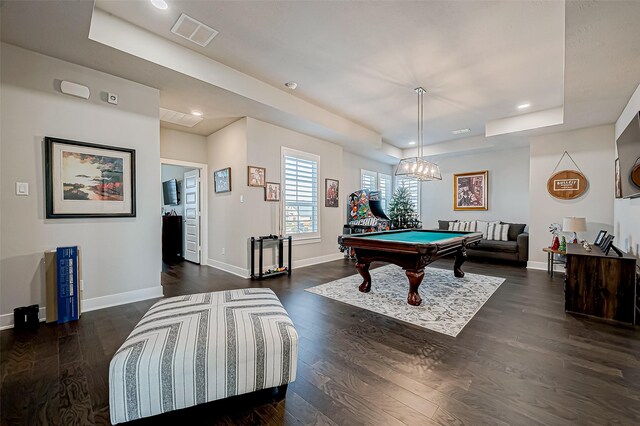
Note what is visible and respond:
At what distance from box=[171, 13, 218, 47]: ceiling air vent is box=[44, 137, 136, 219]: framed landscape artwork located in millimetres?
1518

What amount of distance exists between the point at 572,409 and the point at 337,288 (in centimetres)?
262

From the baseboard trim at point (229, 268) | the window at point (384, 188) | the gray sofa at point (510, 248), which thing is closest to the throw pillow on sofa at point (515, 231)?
the gray sofa at point (510, 248)

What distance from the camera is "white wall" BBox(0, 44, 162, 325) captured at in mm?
2564

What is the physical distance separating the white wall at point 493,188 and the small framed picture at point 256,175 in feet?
16.6

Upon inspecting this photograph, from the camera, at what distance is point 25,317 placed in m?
2.54

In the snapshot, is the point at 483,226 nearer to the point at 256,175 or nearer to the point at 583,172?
the point at 583,172

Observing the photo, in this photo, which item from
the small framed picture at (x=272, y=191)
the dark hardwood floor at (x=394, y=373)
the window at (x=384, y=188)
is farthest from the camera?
the window at (x=384, y=188)

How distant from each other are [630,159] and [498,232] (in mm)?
3252

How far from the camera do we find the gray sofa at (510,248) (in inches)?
213

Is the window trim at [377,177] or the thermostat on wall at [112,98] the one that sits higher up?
the thermostat on wall at [112,98]

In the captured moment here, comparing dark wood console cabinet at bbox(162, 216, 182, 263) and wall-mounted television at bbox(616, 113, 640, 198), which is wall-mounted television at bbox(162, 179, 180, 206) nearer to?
dark wood console cabinet at bbox(162, 216, 182, 263)

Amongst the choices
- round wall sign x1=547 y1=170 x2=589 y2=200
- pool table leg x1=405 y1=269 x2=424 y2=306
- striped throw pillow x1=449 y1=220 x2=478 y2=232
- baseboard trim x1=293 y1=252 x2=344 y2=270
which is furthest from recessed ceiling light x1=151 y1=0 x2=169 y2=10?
striped throw pillow x1=449 y1=220 x2=478 y2=232

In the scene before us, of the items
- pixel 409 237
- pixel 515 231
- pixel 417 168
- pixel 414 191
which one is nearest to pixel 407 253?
pixel 409 237

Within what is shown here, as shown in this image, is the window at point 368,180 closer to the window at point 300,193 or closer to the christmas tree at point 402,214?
the christmas tree at point 402,214
